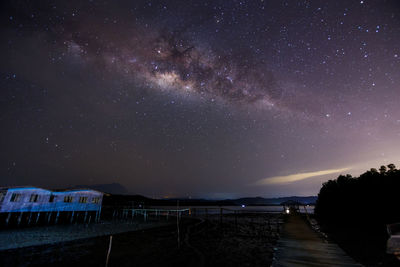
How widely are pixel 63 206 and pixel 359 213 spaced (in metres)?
51.1

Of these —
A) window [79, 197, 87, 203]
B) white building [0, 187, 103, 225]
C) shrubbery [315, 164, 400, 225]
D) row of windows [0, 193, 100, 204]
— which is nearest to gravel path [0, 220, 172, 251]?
white building [0, 187, 103, 225]

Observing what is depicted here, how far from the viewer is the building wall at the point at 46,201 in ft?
100

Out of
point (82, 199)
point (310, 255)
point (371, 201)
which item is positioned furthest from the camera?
point (82, 199)

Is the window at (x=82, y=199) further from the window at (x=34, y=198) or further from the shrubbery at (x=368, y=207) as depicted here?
the shrubbery at (x=368, y=207)

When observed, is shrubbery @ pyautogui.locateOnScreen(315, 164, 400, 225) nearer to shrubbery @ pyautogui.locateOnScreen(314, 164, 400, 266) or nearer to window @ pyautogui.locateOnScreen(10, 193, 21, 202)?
shrubbery @ pyautogui.locateOnScreen(314, 164, 400, 266)

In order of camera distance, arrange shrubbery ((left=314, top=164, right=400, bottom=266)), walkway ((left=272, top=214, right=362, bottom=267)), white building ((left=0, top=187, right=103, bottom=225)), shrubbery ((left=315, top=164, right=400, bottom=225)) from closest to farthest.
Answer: walkway ((left=272, top=214, right=362, bottom=267)) < shrubbery ((left=314, top=164, right=400, bottom=266)) < shrubbery ((left=315, top=164, right=400, bottom=225)) < white building ((left=0, top=187, right=103, bottom=225))

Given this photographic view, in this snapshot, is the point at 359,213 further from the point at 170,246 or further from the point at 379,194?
the point at 170,246

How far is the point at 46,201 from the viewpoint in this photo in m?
35.0

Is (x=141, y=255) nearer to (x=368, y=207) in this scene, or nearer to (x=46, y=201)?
(x=46, y=201)

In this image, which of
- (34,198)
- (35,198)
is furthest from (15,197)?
(35,198)

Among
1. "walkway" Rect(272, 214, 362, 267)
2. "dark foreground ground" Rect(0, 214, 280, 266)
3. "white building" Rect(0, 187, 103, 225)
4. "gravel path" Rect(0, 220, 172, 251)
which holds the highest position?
"white building" Rect(0, 187, 103, 225)

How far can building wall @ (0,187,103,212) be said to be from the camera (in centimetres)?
3062

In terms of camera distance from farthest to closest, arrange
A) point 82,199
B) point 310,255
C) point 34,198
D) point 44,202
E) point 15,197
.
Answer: point 82,199, point 44,202, point 34,198, point 15,197, point 310,255

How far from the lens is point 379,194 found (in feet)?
97.0
